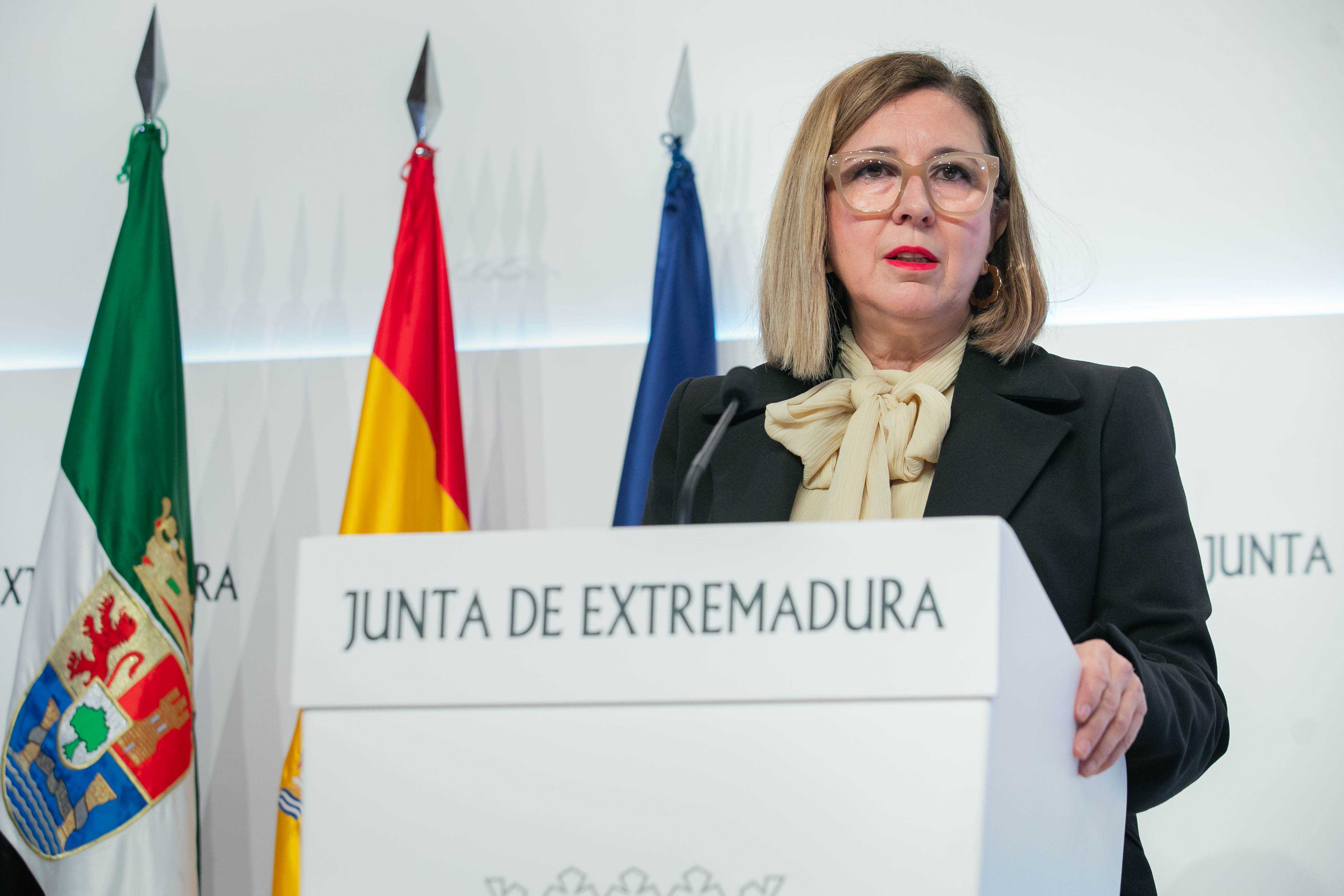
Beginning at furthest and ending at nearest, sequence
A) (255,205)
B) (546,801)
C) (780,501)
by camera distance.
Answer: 1. (255,205)
2. (780,501)
3. (546,801)

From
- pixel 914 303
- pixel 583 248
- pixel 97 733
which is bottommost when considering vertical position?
pixel 97 733

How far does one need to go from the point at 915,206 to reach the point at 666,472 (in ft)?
1.43

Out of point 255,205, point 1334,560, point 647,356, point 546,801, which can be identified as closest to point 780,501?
point 546,801

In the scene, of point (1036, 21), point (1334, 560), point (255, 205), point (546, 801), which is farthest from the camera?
point (255, 205)

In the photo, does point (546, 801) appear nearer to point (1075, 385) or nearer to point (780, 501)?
point (780, 501)

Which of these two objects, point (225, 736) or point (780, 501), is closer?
point (780, 501)

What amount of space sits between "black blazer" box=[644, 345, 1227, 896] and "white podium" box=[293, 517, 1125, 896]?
0.44 meters

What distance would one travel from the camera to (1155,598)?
3.79 ft

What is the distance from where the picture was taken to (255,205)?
278 cm

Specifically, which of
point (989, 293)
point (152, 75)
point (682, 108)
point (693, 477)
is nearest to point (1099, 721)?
point (693, 477)

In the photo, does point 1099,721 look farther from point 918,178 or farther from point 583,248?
point 583,248

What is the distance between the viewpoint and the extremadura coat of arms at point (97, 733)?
215 cm

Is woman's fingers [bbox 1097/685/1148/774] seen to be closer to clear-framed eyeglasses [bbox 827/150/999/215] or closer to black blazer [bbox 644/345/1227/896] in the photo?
black blazer [bbox 644/345/1227/896]

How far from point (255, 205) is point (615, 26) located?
0.93 meters
